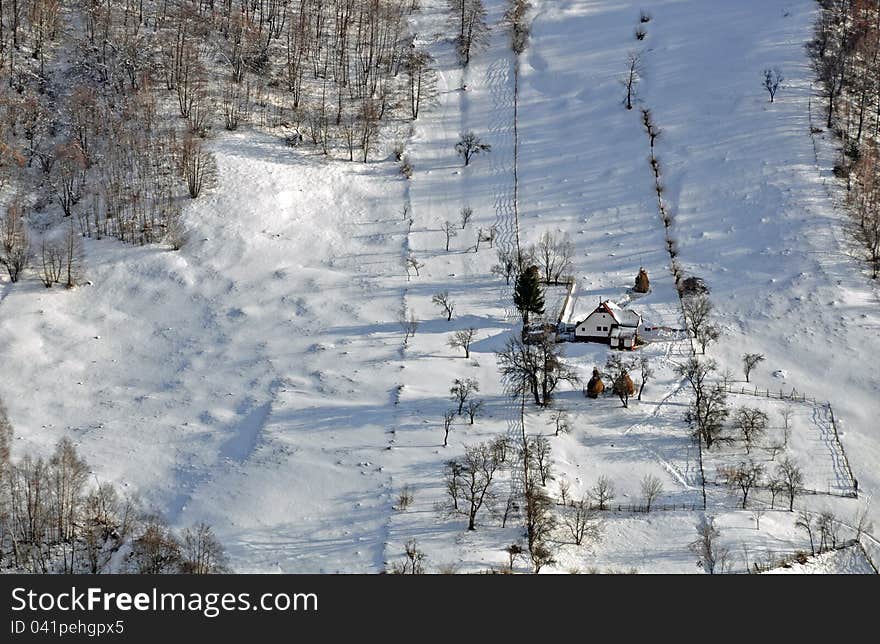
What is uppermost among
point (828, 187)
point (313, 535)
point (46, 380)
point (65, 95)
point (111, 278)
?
point (65, 95)

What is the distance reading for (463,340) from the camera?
74.6m

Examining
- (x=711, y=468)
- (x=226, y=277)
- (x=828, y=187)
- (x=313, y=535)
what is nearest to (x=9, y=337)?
(x=226, y=277)

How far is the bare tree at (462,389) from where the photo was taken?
227 ft

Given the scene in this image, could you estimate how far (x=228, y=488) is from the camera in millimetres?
63875

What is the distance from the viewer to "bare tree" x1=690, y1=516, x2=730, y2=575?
59.5m

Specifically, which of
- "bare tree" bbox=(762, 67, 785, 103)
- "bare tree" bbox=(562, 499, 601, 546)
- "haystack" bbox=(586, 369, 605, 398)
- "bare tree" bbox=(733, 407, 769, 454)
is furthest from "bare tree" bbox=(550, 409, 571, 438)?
"bare tree" bbox=(762, 67, 785, 103)

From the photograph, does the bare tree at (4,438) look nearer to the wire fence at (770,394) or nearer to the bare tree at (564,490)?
the bare tree at (564,490)

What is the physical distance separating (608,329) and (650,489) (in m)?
13.1

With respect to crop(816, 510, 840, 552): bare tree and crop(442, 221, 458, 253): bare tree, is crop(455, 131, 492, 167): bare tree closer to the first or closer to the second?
crop(442, 221, 458, 253): bare tree

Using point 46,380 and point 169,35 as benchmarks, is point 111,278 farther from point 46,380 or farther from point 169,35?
point 169,35

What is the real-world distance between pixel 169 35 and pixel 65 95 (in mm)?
10420

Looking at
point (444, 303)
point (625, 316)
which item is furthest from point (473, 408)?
point (625, 316)

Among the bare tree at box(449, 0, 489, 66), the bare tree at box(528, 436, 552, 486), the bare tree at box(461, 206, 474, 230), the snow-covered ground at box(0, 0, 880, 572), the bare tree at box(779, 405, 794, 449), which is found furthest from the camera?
the bare tree at box(449, 0, 489, 66)

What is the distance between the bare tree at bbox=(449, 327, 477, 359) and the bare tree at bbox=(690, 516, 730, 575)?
17.7 metres
